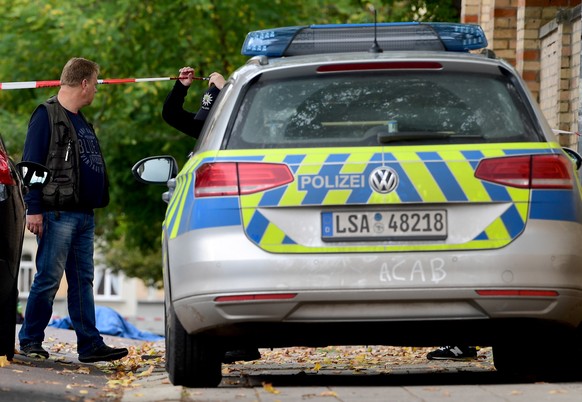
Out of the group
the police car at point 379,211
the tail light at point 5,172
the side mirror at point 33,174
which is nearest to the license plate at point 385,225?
the police car at point 379,211

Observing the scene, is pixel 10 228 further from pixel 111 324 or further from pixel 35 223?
pixel 111 324

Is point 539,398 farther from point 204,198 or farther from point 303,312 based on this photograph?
point 204,198

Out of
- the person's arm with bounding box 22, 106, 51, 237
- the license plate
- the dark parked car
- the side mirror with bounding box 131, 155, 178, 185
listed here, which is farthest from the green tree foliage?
the license plate

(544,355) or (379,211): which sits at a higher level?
(379,211)

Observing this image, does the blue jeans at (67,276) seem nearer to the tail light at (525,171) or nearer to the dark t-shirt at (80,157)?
the dark t-shirt at (80,157)

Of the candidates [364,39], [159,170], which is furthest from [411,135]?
[159,170]

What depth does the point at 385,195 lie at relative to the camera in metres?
7.02

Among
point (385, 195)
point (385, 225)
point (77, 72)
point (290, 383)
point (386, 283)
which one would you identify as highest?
point (77, 72)

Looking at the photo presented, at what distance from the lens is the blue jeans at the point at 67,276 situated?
1043 centimetres

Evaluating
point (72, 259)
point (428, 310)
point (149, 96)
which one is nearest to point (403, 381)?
point (428, 310)

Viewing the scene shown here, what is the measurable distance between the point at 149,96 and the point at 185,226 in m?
19.6

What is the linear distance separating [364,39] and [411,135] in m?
1.29

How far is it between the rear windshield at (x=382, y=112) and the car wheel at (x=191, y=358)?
97 cm

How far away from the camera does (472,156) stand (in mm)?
7105
